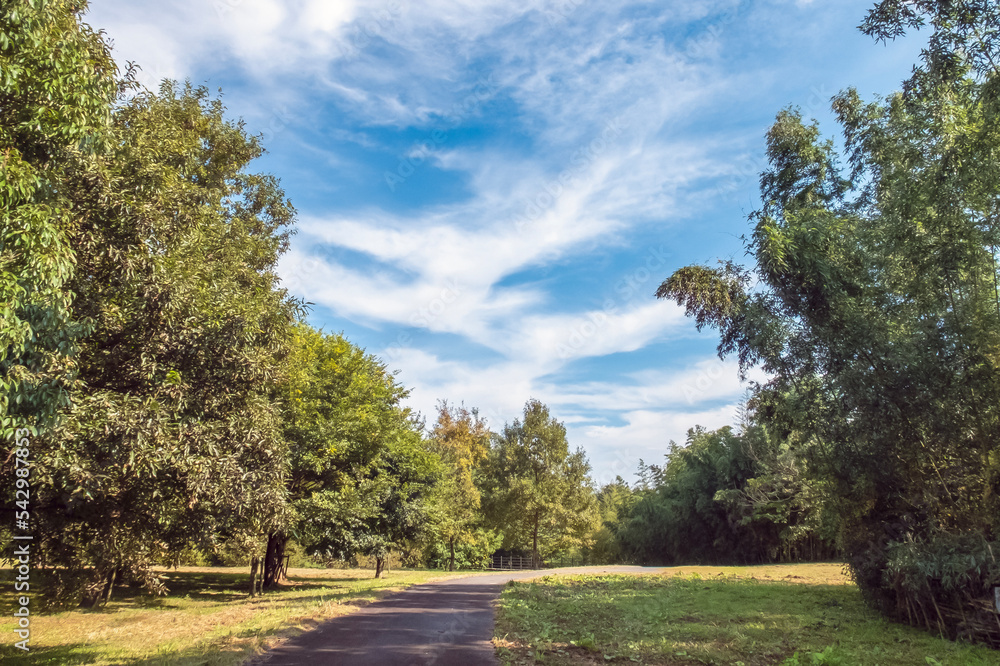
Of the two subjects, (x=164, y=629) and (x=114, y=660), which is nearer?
(x=114, y=660)

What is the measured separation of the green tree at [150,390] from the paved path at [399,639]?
2.40 metres

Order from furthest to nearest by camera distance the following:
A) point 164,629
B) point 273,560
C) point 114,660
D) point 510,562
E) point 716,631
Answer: point 510,562, point 273,560, point 164,629, point 716,631, point 114,660

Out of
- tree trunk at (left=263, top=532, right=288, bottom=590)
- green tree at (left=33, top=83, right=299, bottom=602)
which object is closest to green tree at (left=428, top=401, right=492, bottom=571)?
tree trunk at (left=263, top=532, right=288, bottom=590)

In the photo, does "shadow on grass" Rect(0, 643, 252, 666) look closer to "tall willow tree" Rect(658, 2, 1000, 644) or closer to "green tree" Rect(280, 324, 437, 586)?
"green tree" Rect(280, 324, 437, 586)

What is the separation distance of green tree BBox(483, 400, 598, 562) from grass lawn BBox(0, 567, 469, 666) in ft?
96.3

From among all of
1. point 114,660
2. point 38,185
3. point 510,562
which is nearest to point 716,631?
point 114,660

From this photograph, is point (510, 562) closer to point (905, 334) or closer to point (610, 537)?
point (610, 537)

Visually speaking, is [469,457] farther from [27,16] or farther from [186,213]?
[27,16]

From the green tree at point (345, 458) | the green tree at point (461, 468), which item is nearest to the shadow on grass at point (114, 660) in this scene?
the green tree at point (345, 458)

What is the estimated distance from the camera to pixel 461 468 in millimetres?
45219

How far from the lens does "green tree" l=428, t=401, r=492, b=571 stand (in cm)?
4022

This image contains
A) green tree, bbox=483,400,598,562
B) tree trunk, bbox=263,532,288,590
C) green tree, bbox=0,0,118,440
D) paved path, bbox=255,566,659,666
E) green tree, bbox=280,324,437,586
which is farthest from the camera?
green tree, bbox=483,400,598,562

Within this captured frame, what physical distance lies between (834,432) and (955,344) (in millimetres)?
3130

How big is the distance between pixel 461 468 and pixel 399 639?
116ft
